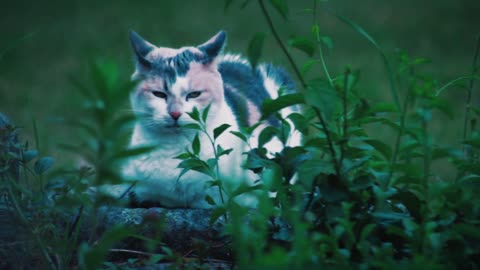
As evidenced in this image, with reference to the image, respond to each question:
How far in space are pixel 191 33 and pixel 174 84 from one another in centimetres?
378

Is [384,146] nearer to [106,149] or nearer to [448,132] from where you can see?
[106,149]

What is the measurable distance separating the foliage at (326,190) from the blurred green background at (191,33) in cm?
249

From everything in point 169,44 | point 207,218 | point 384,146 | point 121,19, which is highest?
point 121,19

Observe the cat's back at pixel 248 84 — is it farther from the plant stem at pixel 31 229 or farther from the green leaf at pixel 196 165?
the plant stem at pixel 31 229

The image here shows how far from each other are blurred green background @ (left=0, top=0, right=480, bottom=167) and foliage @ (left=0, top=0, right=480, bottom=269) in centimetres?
249

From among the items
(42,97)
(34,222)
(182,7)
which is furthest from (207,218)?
(182,7)

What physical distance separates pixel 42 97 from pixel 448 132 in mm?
2530

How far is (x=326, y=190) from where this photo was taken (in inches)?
49.7

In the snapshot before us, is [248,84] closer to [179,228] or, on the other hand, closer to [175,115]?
[175,115]

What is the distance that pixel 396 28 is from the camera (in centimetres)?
589

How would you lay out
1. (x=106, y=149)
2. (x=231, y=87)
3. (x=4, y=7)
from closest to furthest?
(x=106, y=149), (x=231, y=87), (x=4, y=7)

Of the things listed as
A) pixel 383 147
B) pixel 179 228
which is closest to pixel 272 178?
pixel 383 147

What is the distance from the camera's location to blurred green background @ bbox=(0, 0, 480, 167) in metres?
4.48

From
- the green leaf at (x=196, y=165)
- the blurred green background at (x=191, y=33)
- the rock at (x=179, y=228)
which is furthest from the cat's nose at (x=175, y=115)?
the blurred green background at (x=191, y=33)
